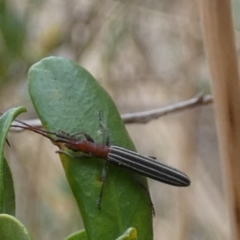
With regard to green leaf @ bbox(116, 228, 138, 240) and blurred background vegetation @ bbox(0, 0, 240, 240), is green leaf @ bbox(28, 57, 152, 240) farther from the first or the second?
blurred background vegetation @ bbox(0, 0, 240, 240)

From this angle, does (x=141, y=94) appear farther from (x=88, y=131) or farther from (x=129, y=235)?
(x=129, y=235)

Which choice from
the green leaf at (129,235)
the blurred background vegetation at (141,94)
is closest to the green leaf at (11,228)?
the green leaf at (129,235)

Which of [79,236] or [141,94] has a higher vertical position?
[79,236]

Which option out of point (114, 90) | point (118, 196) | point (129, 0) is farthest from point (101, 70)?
point (118, 196)

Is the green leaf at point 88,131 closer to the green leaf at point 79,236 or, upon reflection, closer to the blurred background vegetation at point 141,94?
the green leaf at point 79,236

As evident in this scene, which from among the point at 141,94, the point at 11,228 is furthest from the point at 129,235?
the point at 141,94

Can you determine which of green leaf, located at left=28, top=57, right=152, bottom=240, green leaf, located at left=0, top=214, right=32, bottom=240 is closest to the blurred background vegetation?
green leaf, located at left=28, top=57, right=152, bottom=240
